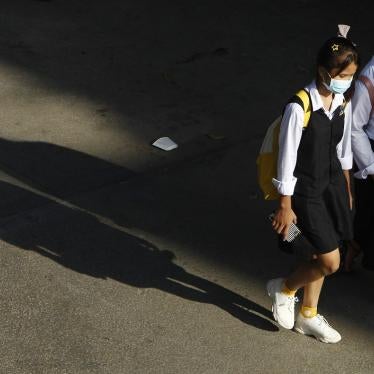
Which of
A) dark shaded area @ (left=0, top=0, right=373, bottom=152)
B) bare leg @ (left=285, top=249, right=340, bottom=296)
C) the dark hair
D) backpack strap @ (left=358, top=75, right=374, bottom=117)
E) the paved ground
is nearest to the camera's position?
the dark hair

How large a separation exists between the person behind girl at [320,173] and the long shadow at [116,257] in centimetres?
42

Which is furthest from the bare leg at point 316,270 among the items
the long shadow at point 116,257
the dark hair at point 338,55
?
the dark hair at point 338,55

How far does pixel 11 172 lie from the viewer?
5.89m

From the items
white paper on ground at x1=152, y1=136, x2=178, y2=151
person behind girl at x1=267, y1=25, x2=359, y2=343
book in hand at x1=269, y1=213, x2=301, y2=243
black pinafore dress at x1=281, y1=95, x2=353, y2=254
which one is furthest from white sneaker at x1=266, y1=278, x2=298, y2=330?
white paper on ground at x1=152, y1=136, x2=178, y2=151

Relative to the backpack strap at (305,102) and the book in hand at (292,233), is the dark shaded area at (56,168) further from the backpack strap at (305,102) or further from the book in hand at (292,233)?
the backpack strap at (305,102)

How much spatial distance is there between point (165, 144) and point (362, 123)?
2.43 metres

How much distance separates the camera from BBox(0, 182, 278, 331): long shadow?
4.71 m

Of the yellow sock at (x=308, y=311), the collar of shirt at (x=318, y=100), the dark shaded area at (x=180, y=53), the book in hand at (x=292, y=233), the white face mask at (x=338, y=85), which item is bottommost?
the dark shaded area at (x=180, y=53)

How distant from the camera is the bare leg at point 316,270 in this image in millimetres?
4074

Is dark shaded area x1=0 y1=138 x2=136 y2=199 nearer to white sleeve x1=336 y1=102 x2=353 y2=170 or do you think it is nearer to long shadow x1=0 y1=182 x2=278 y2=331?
long shadow x1=0 y1=182 x2=278 y2=331

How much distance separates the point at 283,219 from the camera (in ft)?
12.9

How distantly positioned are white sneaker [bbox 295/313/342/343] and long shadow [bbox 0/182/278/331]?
0.56 ft

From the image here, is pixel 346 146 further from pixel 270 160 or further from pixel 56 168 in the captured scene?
pixel 56 168

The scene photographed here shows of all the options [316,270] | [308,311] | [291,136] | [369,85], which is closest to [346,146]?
[369,85]
